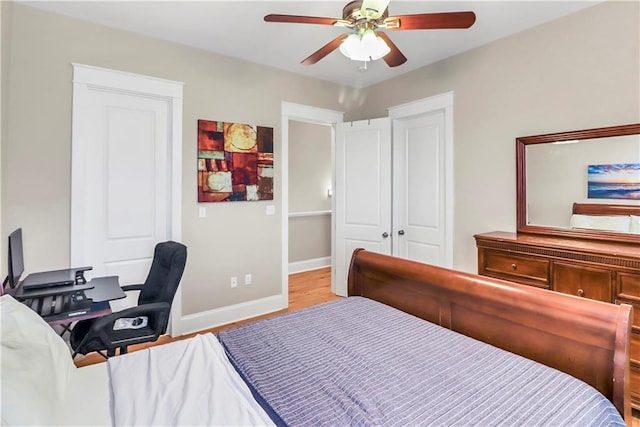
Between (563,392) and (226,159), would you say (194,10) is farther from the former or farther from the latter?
(563,392)

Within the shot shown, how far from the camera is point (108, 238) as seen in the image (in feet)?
9.51

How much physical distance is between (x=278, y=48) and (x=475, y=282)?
2.72 metres

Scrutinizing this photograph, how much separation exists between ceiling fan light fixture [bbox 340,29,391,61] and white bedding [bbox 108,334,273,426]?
6.05ft

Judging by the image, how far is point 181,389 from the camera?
1.19 m

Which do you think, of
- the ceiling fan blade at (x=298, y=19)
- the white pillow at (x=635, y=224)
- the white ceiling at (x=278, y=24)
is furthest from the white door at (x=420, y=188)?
the ceiling fan blade at (x=298, y=19)

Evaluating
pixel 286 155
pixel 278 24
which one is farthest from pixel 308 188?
pixel 278 24

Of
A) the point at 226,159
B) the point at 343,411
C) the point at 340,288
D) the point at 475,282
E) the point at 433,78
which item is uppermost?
the point at 433,78

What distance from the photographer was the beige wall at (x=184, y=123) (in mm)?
2473

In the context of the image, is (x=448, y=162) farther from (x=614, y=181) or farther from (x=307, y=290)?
(x=307, y=290)

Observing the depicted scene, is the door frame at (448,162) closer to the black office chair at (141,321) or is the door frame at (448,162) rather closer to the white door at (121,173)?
the black office chair at (141,321)

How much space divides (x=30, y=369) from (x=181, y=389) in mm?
443

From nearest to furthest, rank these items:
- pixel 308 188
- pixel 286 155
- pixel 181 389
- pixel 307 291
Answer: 1. pixel 181 389
2. pixel 286 155
3. pixel 307 291
4. pixel 308 188

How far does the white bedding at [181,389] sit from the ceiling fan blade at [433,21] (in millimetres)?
1983

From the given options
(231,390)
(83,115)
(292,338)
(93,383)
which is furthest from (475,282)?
(83,115)
